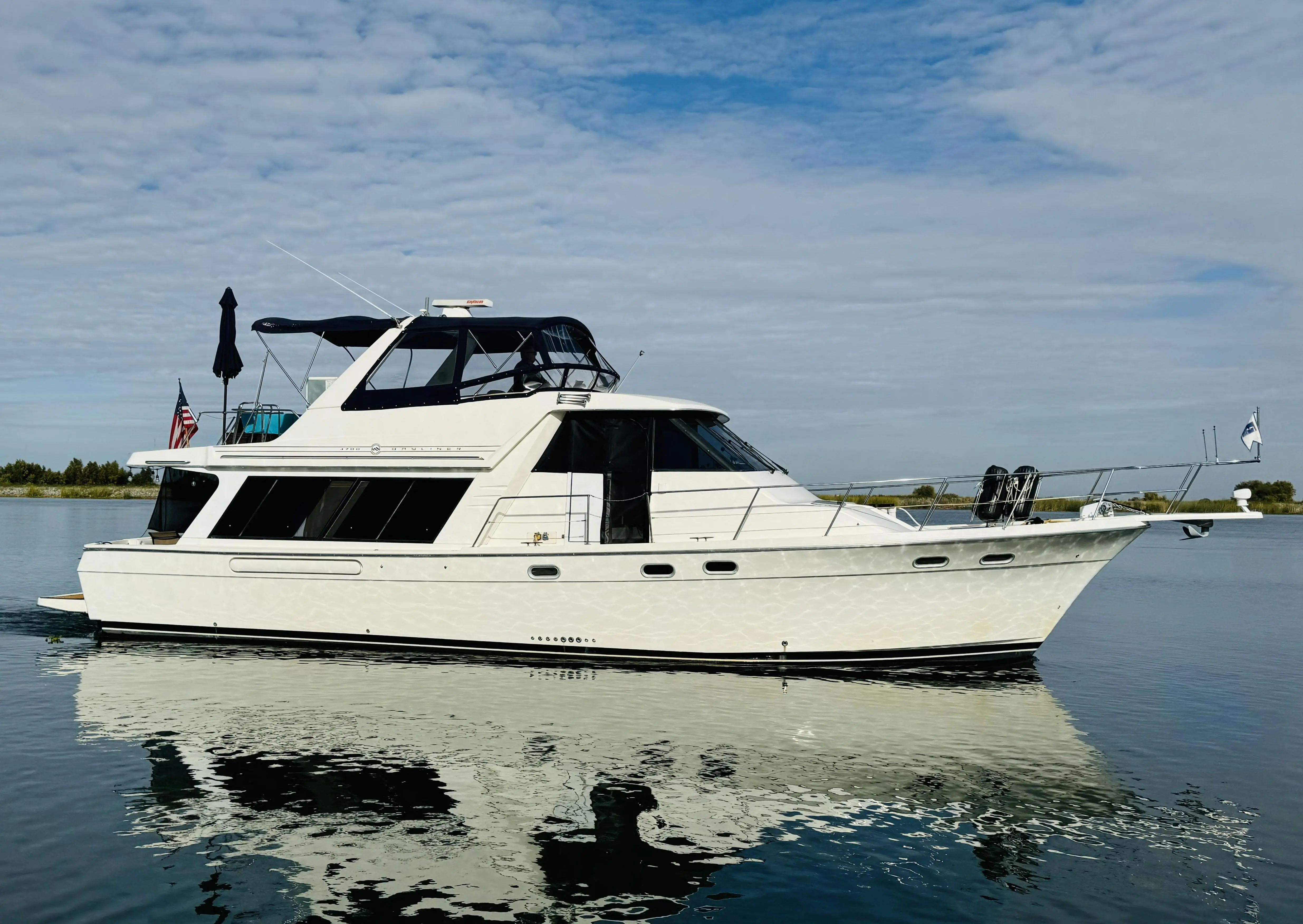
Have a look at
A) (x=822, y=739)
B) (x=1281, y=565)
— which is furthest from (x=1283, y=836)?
(x=1281, y=565)

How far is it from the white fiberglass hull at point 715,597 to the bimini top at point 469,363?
87.2 inches

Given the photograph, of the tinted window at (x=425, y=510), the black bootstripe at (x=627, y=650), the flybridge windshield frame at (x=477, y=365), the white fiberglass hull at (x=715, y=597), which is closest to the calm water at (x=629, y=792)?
the black bootstripe at (x=627, y=650)

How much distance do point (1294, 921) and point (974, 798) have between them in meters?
2.31

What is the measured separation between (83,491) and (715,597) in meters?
84.7

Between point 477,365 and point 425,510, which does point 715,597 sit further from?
point 477,365

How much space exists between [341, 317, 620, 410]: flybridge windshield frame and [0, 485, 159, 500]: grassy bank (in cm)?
7042

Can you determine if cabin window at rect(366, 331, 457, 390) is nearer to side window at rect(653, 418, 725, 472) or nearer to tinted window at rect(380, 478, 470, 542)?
tinted window at rect(380, 478, 470, 542)

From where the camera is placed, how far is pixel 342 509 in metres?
13.2

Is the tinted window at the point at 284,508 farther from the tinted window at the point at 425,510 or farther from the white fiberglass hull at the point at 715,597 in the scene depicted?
the tinted window at the point at 425,510

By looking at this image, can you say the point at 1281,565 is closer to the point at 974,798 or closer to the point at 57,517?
the point at 974,798

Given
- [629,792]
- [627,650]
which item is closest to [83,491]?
[627,650]

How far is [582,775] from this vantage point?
25.8 feet

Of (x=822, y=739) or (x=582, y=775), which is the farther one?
(x=822, y=739)

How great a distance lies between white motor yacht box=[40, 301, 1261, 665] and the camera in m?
11.4
